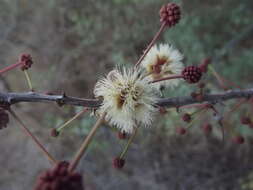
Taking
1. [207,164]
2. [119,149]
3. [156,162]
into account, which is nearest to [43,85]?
[119,149]

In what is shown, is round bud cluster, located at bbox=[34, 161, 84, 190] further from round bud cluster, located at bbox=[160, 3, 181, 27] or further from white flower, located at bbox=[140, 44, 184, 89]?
white flower, located at bbox=[140, 44, 184, 89]

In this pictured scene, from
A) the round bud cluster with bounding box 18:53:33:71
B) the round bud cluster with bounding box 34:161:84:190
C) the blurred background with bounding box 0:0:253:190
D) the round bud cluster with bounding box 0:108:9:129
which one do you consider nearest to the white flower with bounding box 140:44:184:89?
the round bud cluster with bounding box 18:53:33:71

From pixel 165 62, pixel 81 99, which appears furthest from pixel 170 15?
pixel 81 99

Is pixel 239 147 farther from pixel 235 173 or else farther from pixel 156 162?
pixel 156 162

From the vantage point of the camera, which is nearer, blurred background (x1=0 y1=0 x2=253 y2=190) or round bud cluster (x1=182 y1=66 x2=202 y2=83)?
round bud cluster (x1=182 y1=66 x2=202 y2=83)

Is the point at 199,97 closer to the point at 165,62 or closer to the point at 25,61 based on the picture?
the point at 165,62
